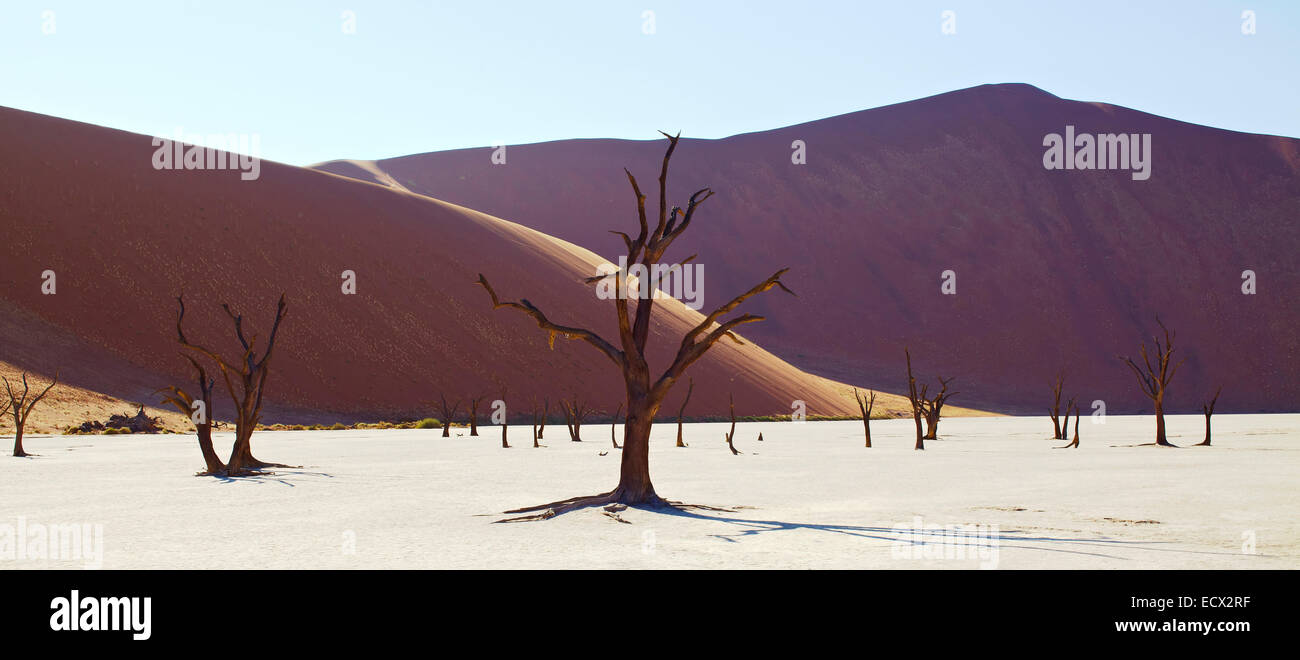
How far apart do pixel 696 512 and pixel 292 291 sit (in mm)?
51073

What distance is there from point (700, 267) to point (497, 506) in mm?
87833

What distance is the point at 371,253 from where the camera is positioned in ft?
216

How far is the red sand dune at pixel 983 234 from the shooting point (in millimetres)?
90375

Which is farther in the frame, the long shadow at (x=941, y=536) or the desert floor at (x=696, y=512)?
the long shadow at (x=941, y=536)

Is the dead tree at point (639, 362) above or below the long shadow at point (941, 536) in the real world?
above

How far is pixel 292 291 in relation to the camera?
59.7 metres

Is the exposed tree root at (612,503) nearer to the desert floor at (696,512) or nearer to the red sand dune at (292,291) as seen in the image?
the desert floor at (696,512)

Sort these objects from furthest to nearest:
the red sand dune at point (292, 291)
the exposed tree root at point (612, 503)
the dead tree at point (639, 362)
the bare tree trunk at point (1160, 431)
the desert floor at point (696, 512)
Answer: the red sand dune at point (292, 291) < the bare tree trunk at point (1160, 431) < the dead tree at point (639, 362) < the exposed tree root at point (612, 503) < the desert floor at point (696, 512)

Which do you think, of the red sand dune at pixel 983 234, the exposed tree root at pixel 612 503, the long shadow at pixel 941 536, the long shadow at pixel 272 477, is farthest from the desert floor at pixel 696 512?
the red sand dune at pixel 983 234

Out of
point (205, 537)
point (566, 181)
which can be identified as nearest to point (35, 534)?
point (205, 537)

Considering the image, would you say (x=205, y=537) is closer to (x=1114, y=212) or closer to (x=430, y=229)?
(x=430, y=229)

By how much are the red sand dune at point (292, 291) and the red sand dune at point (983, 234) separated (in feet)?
78.2

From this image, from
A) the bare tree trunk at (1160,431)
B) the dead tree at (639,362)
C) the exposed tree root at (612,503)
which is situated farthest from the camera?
the bare tree trunk at (1160,431)
